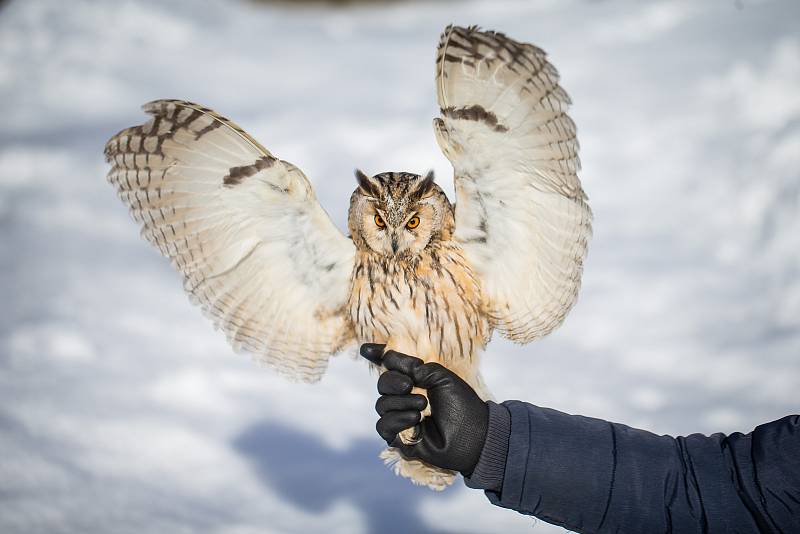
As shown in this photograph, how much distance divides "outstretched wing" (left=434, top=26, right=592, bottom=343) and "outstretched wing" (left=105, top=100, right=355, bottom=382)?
413 millimetres

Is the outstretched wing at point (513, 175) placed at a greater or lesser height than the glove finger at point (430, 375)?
greater

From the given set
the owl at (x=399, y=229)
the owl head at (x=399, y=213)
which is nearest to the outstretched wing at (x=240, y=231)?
the owl at (x=399, y=229)

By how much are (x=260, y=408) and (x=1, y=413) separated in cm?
138

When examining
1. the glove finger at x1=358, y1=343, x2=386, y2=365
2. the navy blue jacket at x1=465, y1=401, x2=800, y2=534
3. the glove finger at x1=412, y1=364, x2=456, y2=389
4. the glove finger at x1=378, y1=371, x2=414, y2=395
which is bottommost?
the navy blue jacket at x1=465, y1=401, x2=800, y2=534

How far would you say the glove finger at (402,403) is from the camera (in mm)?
1778

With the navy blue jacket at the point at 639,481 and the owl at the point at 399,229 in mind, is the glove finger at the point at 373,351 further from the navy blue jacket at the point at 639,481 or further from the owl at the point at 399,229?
the navy blue jacket at the point at 639,481

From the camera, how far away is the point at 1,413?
3.51 m

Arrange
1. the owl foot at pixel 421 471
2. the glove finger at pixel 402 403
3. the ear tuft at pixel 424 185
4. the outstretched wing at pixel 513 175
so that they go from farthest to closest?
the owl foot at pixel 421 471, the glove finger at pixel 402 403, the ear tuft at pixel 424 185, the outstretched wing at pixel 513 175

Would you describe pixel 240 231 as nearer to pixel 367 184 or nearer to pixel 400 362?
pixel 367 184

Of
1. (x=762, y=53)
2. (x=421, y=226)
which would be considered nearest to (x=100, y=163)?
(x=421, y=226)

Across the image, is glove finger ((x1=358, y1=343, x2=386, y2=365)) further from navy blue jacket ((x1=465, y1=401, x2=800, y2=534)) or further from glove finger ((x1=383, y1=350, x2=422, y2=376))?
navy blue jacket ((x1=465, y1=401, x2=800, y2=534))

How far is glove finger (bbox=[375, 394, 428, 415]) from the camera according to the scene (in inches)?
70.0

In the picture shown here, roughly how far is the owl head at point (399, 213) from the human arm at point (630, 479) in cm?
32

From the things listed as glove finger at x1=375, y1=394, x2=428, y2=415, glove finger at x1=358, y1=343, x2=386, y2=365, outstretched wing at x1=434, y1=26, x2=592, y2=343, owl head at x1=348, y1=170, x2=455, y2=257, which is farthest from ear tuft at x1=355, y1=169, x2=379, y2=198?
glove finger at x1=375, y1=394, x2=428, y2=415
